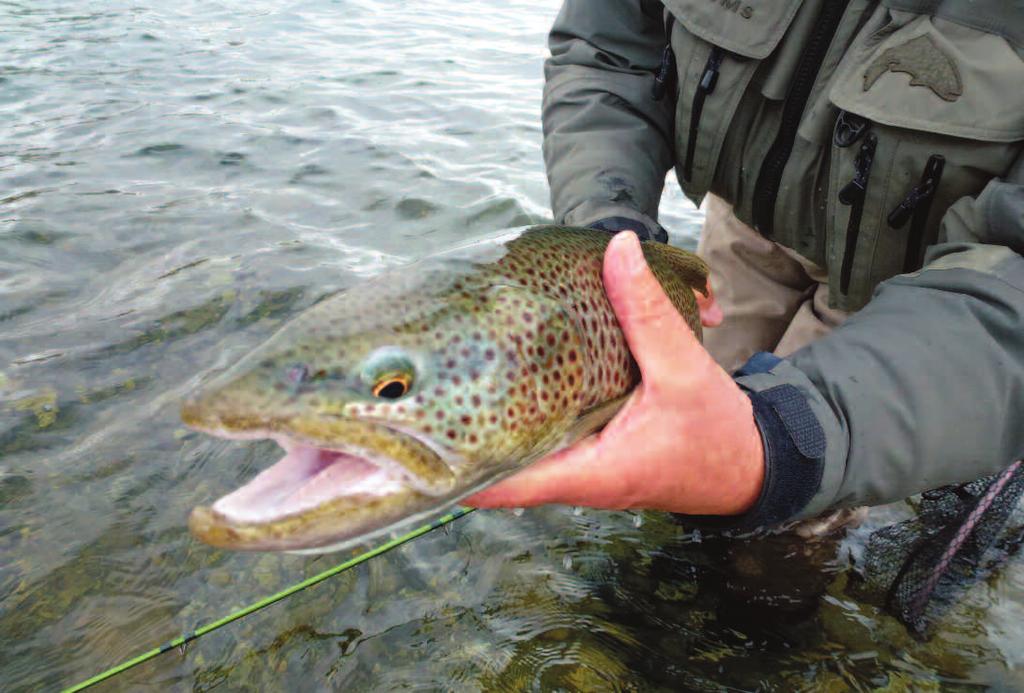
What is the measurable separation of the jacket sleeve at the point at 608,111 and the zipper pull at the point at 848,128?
2.55 ft

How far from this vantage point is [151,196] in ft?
20.7

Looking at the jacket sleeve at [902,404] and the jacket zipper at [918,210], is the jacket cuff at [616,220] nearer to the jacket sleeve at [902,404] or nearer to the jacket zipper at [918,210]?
the jacket zipper at [918,210]

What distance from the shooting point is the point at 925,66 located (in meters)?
2.42

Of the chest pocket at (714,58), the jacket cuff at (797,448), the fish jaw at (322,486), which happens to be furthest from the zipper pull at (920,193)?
the fish jaw at (322,486)

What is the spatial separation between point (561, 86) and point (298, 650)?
2.69 metres

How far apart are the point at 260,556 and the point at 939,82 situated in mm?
3064

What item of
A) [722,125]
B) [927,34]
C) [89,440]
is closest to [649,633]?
[722,125]

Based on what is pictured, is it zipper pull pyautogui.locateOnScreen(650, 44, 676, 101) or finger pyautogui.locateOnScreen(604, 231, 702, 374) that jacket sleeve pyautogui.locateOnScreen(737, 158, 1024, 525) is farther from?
zipper pull pyautogui.locateOnScreen(650, 44, 676, 101)

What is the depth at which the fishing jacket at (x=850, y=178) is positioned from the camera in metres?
1.95

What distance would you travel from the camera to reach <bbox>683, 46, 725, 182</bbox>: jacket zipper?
9.74ft

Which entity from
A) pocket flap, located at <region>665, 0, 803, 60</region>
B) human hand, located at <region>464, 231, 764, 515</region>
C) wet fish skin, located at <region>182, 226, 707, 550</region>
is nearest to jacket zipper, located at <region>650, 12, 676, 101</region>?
pocket flap, located at <region>665, 0, 803, 60</region>

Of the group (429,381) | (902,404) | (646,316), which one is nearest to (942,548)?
(902,404)

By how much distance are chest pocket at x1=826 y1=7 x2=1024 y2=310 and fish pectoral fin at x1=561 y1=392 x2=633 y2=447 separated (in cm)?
128

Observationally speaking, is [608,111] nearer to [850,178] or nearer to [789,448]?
[850,178]
